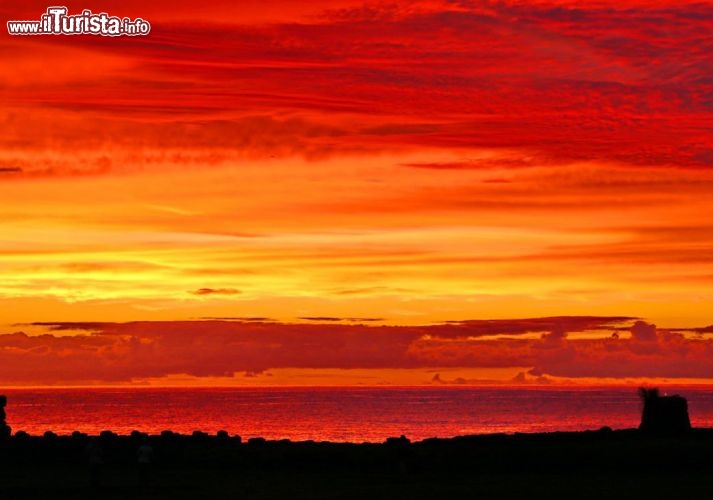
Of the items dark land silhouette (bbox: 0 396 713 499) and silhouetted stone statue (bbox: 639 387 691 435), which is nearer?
dark land silhouette (bbox: 0 396 713 499)

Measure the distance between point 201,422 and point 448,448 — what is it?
14385 centimetres

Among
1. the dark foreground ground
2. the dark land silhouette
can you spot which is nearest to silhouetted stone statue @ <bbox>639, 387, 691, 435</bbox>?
the dark land silhouette

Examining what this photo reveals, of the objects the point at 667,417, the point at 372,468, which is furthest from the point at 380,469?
the point at 667,417

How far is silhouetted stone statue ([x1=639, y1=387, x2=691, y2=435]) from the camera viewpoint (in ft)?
186

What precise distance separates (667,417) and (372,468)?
18.3 metres

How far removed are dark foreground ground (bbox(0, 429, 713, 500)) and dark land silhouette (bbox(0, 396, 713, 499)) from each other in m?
0.04

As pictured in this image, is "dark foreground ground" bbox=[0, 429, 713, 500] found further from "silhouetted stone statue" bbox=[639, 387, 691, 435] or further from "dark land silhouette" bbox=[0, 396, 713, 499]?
"silhouetted stone statue" bbox=[639, 387, 691, 435]

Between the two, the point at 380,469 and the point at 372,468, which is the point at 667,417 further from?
the point at 372,468

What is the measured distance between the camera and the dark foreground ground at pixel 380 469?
3809 centimetres

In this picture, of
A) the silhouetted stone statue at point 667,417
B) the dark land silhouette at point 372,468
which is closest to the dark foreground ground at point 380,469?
the dark land silhouette at point 372,468

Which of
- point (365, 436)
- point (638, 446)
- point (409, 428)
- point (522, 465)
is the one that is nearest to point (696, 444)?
point (638, 446)

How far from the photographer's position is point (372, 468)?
4547 cm

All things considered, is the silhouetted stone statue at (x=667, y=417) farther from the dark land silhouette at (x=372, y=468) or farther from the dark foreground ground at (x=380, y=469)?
the dark foreground ground at (x=380, y=469)

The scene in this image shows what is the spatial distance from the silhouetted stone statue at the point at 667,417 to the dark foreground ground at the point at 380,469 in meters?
1.42
